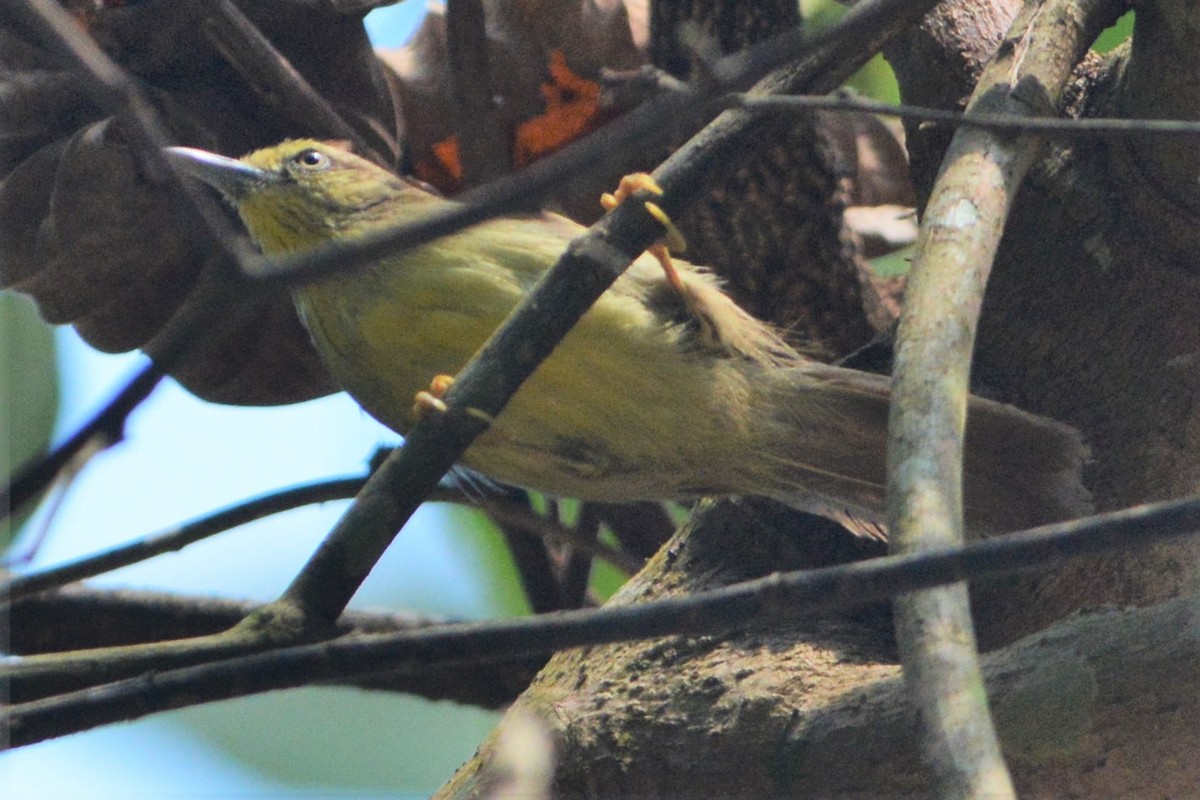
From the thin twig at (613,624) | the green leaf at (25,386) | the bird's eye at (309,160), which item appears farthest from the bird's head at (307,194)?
the thin twig at (613,624)

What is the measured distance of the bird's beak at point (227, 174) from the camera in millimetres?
3275

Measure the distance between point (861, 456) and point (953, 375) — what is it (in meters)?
1.13

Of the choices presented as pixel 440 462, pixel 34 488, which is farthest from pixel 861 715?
pixel 34 488

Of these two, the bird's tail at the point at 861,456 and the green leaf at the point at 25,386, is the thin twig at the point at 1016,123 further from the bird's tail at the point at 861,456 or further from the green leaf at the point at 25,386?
the green leaf at the point at 25,386

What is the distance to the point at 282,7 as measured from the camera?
328 cm

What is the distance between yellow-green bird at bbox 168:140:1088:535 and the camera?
9.53 feet

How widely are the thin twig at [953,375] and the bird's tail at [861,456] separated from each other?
23.6 inches

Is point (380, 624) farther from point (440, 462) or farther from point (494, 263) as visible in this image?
point (440, 462)

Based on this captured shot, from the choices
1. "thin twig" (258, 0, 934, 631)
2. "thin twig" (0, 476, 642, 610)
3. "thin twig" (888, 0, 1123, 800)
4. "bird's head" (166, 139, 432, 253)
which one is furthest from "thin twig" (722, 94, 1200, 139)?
"bird's head" (166, 139, 432, 253)

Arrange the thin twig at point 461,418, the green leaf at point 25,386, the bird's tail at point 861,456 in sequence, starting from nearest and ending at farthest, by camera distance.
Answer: the thin twig at point 461,418, the green leaf at point 25,386, the bird's tail at point 861,456

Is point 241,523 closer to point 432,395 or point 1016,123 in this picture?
point 432,395

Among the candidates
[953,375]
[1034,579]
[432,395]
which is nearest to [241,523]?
[432,395]

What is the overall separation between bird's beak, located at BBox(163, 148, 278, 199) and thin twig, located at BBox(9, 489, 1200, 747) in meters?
2.07

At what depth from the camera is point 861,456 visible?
122 inches
